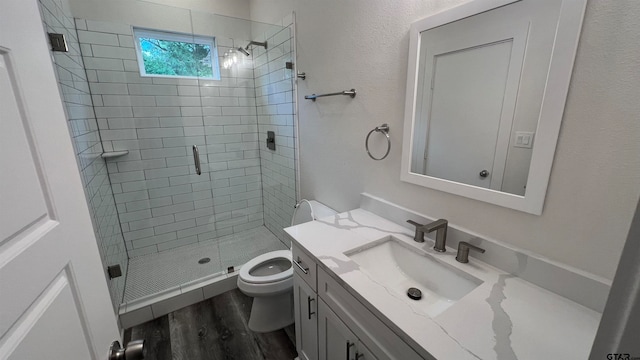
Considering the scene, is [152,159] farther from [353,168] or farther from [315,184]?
[353,168]

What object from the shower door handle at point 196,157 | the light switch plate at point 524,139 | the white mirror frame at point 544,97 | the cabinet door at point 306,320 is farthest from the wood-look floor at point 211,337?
the light switch plate at point 524,139

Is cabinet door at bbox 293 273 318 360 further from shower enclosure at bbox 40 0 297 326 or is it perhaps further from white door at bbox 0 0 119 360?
shower enclosure at bbox 40 0 297 326

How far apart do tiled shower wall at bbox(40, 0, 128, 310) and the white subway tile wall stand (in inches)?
6.1

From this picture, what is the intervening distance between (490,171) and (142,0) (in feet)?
9.62

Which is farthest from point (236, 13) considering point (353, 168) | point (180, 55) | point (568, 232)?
point (568, 232)

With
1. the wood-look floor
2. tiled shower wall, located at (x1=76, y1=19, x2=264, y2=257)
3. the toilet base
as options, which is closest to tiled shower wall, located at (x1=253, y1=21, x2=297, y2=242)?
tiled shower wall, located at (x1=76, y1=19, x2=264, y2=257)

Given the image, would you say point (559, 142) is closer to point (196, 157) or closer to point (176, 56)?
point (196, 157)

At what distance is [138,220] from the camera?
7.94ft

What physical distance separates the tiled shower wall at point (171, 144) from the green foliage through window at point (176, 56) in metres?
0.08

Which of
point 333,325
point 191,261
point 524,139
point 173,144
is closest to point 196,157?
point 173,144

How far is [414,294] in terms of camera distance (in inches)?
39.8

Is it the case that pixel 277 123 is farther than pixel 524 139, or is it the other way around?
pixel 277 123

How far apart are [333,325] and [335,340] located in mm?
70

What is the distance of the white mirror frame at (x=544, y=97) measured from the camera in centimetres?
72
